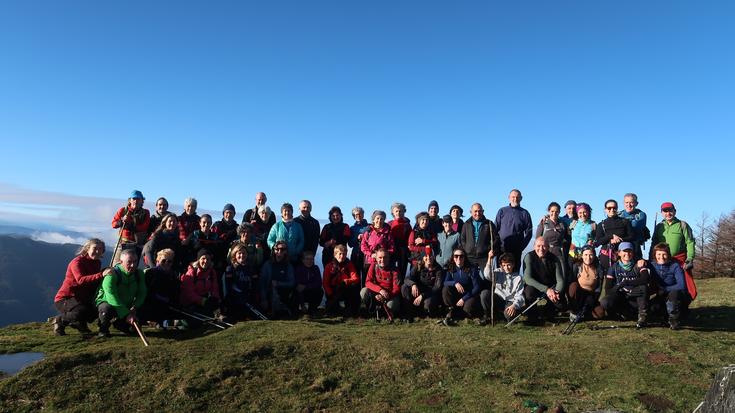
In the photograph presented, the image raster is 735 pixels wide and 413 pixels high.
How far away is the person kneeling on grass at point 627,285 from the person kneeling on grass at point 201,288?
9.00 m

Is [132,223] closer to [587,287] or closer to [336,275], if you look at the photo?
[336,275]

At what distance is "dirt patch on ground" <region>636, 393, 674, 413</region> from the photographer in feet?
21.0

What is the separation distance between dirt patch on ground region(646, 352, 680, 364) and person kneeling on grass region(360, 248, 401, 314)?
18.0 ft

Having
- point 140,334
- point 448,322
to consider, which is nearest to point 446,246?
point 448,322

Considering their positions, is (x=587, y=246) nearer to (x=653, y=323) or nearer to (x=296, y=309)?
(x=653, y=323)

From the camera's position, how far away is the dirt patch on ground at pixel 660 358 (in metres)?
8.06

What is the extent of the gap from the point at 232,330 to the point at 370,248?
457 cm

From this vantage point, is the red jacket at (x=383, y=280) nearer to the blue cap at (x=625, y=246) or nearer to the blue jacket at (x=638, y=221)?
the blue cap at (x=625, y=246)

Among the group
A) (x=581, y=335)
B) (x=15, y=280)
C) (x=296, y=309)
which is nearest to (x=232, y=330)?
(x=296, y=309)

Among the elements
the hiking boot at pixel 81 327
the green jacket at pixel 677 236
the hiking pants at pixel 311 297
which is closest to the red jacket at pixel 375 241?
the hiking pants at pixel 311 297

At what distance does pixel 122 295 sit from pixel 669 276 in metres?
11.8

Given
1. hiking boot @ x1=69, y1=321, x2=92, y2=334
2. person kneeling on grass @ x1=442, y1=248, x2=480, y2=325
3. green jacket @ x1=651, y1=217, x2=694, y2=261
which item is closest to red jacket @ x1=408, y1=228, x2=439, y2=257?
person kneeling on grass @ x1=442, y1=248, x2=480, y2=325

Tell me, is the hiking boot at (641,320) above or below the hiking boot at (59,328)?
above

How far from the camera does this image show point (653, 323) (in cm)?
1110
